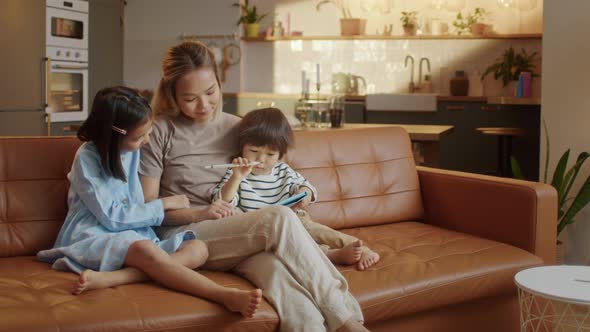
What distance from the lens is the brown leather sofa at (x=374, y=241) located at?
2102mm

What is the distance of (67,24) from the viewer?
24.1 ft

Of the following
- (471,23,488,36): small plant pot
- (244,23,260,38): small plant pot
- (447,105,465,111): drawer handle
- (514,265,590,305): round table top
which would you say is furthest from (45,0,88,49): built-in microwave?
(514,265,590,305): round table top

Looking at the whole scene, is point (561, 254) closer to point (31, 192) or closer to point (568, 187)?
point (568, 187)

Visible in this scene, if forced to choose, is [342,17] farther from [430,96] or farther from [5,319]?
[5,319]

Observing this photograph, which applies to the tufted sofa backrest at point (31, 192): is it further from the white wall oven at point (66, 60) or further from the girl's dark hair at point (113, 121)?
the white wall oven at point (66, 60)

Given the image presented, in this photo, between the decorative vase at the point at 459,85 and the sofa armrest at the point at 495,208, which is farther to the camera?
the decorative vase at the point at 459,85

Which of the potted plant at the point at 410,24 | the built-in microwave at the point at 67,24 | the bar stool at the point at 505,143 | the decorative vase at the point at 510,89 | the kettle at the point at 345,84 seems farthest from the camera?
the kettle at the point at 345,84

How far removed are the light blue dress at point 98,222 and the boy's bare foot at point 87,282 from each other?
11 cm

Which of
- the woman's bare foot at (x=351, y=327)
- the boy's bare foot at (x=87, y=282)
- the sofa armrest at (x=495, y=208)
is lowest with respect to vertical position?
the woman's bare foot at (x=351, y=327)

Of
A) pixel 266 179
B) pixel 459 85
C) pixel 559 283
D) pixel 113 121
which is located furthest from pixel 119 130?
pixel 459 85

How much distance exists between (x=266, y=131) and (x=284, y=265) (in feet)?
1.99

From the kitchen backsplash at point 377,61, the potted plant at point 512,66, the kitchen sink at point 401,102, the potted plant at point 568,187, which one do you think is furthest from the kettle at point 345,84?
the potted plant at point 568,187

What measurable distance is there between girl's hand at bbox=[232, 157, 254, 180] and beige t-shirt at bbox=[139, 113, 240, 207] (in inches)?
6.3

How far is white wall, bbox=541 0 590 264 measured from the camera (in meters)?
4.27
